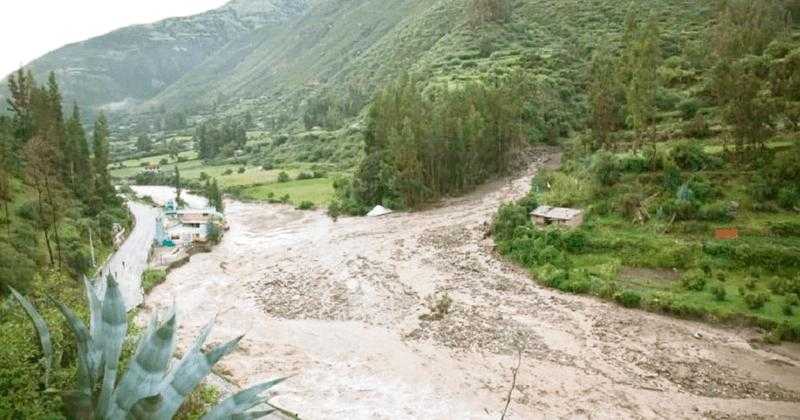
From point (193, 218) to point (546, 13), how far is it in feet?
237

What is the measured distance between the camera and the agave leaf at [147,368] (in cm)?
766

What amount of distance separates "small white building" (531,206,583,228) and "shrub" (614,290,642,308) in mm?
7691

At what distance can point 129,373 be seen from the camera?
305 inches

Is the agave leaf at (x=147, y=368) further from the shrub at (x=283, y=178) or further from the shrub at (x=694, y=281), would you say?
the shrub at (x=283, y=178)

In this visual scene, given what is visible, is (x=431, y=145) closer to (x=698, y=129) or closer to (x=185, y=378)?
(x=698, y=129)

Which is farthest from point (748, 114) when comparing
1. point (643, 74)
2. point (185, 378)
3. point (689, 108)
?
point (185, 378)

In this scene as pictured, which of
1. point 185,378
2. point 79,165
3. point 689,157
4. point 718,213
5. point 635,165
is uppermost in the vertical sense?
point 185,378

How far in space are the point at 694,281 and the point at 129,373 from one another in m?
24.7

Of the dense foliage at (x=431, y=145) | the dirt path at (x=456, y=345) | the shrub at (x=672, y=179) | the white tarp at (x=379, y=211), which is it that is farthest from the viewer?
the white tarp at (x=379, y=211)

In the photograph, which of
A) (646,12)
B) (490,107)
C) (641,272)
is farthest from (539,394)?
(646,12)

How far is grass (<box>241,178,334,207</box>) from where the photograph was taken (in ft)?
193

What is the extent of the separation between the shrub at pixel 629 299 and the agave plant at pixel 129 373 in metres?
21.7

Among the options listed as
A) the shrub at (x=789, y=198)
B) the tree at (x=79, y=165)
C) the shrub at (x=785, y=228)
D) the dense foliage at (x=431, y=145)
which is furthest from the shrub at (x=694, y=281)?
the tree at (x=79, y=165)

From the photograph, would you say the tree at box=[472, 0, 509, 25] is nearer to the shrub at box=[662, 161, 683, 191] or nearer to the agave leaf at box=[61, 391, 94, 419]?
the shrub at box=[662, 161, 683, 191]
